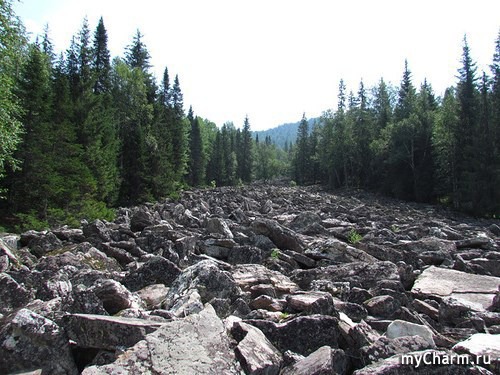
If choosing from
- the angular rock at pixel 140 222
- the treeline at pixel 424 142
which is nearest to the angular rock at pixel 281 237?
the angular rock at pixel 140 222

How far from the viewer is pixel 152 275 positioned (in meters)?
6.71

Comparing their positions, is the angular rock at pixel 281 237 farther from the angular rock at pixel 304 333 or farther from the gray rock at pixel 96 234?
the angular rock at pixel 304 333

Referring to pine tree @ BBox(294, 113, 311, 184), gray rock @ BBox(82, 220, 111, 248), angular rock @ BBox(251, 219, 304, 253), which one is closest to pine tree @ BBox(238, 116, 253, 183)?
pine tree @ BBox(294, 113, 311, 184)

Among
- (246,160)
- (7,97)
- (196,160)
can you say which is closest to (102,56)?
(7,97)

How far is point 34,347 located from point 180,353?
1.34m

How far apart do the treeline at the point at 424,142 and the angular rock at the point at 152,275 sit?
108 feet

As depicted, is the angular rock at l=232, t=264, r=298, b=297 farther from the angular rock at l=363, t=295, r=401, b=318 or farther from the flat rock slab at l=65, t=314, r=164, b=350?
the flat rock slab at l=65, t=314, r=164, b=350

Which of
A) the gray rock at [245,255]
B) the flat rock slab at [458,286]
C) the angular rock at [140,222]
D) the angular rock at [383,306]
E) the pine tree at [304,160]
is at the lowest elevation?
the flat rock slab at [458,286]

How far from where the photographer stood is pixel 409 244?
11188 mm

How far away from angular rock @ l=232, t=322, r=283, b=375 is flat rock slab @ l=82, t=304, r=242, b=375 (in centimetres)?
10

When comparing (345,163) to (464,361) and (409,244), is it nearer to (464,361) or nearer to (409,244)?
(409,244)

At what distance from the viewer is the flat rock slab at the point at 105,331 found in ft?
11.6

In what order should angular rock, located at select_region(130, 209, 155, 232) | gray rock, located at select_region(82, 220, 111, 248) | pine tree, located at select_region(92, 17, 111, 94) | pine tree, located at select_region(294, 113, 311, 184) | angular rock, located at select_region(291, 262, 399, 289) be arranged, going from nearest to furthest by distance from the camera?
angular rock, located at select_region(291, 262, 399, 289), gray rock, located at select_region(82, 220, 111, 248), angular rock, located at select_region(130, 209, 155, 232), pine tree, located at select_region(92, 17, 111, 94), pine tree, located at select_region(294, 113, 311, 184)

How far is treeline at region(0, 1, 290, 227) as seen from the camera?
16.0 metres
